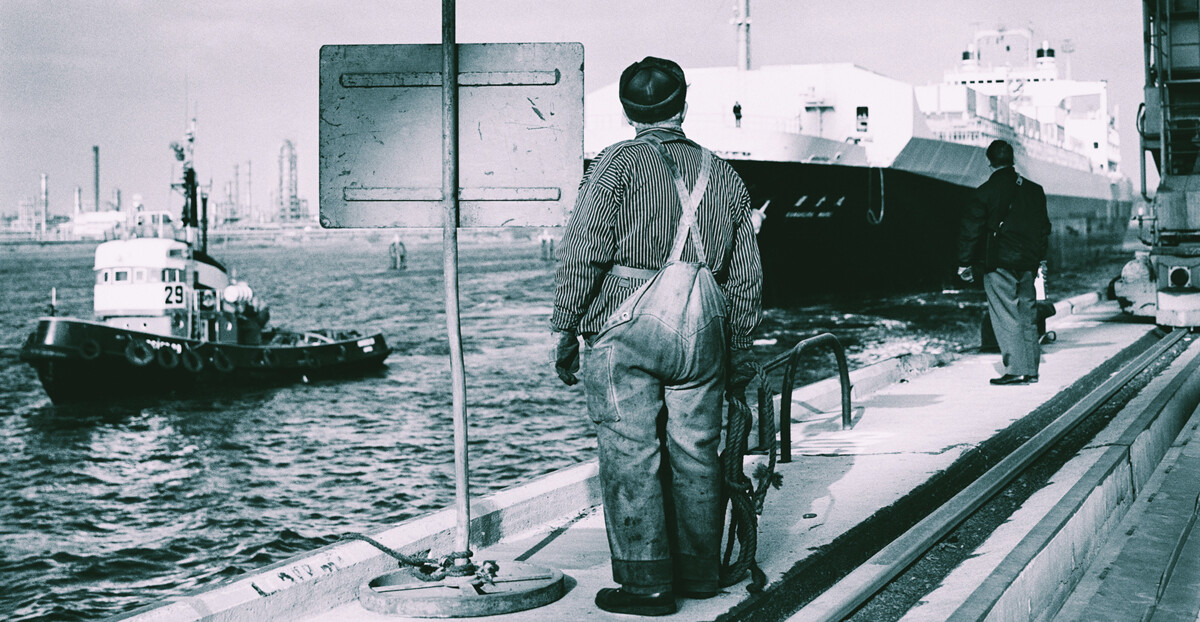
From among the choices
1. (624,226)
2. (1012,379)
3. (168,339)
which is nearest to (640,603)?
(624,226)

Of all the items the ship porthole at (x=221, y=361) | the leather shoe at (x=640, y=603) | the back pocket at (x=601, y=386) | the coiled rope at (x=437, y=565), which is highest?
the back pocket at (x=601, y=386)

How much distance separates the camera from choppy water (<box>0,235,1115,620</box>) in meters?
13.5

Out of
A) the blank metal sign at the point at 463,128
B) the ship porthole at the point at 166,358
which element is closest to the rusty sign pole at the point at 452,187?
the blank metal sign at the point at 463,128

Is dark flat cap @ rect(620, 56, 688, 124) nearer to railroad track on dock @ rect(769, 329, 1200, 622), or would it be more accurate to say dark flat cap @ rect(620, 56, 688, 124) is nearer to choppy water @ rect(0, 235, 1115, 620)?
railroad track on dock @ rect(769, 329, 1200, 622)

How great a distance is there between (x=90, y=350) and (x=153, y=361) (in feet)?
4.53

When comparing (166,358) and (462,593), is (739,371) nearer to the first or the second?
(462,593)

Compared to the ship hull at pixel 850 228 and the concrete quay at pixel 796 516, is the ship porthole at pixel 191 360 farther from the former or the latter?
the concrete quay at pixel 796 516

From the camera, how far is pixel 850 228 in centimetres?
3616

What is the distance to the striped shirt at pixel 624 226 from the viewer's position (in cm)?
378

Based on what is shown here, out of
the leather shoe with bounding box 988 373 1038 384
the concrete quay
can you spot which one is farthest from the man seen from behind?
the concrete quay

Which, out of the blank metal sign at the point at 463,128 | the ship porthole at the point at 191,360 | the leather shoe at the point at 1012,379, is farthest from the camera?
the ship porthole at the point at 191,360

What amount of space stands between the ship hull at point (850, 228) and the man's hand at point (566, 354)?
27.3 m

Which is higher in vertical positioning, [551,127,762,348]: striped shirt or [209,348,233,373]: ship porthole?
[551,127,762,348]: striped shirt

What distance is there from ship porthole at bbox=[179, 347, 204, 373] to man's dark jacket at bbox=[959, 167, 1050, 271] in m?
23.4
